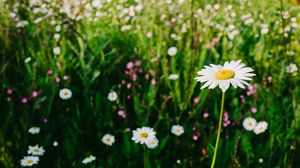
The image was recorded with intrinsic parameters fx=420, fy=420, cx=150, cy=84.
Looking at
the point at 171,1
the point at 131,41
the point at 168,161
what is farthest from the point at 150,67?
the point at 171,1

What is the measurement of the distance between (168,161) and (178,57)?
0.73 meters

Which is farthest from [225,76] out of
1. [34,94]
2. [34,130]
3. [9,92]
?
[9,92]

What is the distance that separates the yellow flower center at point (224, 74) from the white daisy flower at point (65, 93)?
107 cm

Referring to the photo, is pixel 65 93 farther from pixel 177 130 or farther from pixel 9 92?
pixel 177 130

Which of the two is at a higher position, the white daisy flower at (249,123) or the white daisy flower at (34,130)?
the white daisy flower at (34,130)

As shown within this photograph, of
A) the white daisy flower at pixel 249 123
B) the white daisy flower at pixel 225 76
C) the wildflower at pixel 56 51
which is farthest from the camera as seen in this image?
the wildflower at pixel 56 51

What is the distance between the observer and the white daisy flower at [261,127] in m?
1.63

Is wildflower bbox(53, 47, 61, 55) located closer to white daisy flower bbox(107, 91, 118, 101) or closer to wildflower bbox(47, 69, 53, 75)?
wildflower bbox(47, 69, 53, 75)

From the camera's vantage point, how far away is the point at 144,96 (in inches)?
74.3

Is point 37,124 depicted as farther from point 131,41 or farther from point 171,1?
point 171,1

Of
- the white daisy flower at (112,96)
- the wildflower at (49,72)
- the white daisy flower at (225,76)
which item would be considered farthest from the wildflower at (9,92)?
the white daisy flower at (225,76)

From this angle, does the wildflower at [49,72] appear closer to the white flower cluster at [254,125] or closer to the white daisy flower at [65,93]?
the white daisy flower at [65,93]

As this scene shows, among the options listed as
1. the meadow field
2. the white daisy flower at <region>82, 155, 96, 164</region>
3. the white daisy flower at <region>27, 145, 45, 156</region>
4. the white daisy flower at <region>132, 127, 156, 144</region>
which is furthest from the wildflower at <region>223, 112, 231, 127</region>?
the white daisy flower at <region>27, 145, 45, 156</region>

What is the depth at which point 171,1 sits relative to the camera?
295 centimetres
